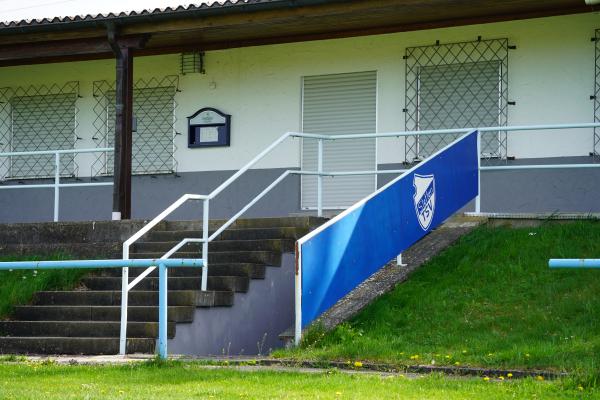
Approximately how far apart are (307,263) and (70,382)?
9.07 feet

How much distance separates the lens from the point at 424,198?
1246cm

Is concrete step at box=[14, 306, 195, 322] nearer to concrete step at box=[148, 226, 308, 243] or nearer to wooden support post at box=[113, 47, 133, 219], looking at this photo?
concrete step at box=[148, 226, 308, 243]

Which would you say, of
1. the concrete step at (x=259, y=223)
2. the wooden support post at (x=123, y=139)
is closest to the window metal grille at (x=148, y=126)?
the wooden support post at (x=123, y=139)

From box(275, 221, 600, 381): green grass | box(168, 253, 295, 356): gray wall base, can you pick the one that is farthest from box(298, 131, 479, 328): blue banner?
box(168, 253, 295, 356): gray wall base

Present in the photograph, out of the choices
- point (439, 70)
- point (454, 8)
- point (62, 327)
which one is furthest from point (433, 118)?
point (62, 327)

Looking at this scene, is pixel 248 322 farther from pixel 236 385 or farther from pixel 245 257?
pixel 236 385

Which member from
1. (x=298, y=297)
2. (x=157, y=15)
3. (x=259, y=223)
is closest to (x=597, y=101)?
(x=259, y=223)

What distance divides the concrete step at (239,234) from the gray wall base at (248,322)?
0.97ft

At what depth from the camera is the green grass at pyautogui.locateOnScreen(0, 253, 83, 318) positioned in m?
12.5

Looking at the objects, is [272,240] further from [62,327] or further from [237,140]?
[237,140]

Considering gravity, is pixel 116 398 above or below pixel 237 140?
below

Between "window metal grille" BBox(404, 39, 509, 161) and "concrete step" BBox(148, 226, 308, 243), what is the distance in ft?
10.6

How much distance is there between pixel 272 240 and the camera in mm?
12750

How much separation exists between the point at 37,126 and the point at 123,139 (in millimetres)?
3837
